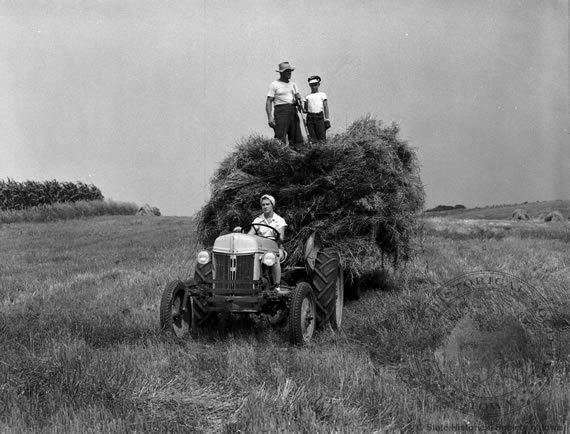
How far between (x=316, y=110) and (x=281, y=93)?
0.76m

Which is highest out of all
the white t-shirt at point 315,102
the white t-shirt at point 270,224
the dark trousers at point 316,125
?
the white t-shirt at point 315,102

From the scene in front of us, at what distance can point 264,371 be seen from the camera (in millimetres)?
4996

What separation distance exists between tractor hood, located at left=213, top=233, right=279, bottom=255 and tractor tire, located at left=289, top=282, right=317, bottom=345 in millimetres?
647

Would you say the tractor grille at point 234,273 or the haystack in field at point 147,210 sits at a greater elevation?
the haystack in field at point 147,210

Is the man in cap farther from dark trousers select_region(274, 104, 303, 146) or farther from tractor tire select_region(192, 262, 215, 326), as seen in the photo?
tractor tire select_region(192, 262, 215, 326)

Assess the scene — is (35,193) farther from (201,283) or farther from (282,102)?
(201,283)

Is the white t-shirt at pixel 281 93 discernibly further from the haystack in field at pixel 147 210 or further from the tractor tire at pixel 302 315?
the haystack in field at pixel 147 210

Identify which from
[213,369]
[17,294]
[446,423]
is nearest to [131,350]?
[213,369]

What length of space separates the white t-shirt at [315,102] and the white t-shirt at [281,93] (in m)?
0.42

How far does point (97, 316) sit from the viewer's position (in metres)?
7.23

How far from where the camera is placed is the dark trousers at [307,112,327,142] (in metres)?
10.5

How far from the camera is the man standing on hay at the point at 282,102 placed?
32.9ft

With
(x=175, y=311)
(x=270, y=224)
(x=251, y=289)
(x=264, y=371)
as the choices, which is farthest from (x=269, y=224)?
(x=264, y=371)

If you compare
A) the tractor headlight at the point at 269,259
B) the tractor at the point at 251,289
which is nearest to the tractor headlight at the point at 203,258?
the tractor at the point at 251,289
